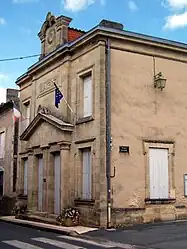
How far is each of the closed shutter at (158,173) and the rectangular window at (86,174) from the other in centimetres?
235

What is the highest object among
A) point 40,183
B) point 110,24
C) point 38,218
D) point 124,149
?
point 110,24

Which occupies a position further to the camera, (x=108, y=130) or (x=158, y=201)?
(x=158, y=201)

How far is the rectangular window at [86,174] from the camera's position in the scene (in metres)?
15.6

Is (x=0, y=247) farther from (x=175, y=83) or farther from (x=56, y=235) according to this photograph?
(x=175, y=83)

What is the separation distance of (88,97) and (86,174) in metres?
3.07

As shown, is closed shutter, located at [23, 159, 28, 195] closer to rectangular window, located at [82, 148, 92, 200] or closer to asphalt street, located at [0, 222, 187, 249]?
rectangular window, located at [82, 148, 92, 200]

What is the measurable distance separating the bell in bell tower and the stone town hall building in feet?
0.98

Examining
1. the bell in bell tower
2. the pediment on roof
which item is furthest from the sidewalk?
the bell in bell tower

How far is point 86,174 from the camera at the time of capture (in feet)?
52.2

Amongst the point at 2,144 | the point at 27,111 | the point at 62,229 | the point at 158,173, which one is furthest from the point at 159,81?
the point at 2,144

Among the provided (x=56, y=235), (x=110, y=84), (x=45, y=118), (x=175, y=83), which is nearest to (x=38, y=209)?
(x=45, y=118)

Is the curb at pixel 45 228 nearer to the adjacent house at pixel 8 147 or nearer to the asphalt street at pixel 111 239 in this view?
the asphalt street at pixel 111 239

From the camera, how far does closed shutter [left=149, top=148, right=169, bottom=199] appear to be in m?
15.7

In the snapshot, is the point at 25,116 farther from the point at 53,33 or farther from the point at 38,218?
the point at 38,218
